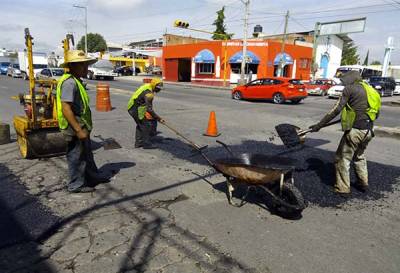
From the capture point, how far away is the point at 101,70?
3734cm

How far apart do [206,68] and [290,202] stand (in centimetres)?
3664

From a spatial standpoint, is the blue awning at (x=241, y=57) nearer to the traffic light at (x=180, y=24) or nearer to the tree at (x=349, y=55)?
the traffic light at (x=180, y=24)

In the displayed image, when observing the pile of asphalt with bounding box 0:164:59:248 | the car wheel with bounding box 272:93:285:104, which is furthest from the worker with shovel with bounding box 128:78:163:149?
the car wheel with bounding box 272:93:285:104

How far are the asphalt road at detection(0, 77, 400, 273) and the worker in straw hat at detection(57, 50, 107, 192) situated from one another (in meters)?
0.35

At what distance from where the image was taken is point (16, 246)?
3.38 meters

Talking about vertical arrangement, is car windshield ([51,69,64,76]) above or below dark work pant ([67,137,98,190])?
above

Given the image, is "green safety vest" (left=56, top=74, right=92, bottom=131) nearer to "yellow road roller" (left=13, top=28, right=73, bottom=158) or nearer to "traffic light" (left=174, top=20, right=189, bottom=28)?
"yellow road roller" (left=13, top=28, right=73, bottom=158)

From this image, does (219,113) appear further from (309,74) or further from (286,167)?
(309,74)

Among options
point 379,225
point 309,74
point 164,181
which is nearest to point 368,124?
point 379,225

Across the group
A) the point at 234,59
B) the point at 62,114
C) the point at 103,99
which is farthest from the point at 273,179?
the point at 234,59

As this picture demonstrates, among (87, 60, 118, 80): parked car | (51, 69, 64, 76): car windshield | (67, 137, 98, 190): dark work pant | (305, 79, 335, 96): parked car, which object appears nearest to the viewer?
(67, 137, 98, 190): dark work pant

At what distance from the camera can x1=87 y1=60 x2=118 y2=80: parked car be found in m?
37.1

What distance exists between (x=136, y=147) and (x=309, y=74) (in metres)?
39.3

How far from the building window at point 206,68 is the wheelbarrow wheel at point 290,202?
117 ft
